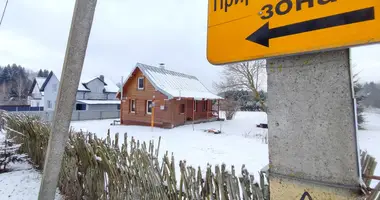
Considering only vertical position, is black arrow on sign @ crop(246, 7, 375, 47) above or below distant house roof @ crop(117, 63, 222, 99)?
below

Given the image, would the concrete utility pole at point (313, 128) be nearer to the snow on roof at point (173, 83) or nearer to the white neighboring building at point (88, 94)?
the snow on roof at point (173, 83)

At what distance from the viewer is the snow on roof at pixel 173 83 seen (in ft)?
54.3

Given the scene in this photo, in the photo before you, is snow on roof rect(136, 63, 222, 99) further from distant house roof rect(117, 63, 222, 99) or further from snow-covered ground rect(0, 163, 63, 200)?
snow-covered ground rect(0, 163, 63, 200)

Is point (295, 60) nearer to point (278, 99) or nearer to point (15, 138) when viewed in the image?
point (278, 99)

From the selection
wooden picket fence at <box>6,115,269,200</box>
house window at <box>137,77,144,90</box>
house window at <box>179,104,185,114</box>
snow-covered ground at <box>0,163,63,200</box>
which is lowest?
snow-covered ground at <box>0,163,63,200</box>

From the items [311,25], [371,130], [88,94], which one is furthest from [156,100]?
[88,94]

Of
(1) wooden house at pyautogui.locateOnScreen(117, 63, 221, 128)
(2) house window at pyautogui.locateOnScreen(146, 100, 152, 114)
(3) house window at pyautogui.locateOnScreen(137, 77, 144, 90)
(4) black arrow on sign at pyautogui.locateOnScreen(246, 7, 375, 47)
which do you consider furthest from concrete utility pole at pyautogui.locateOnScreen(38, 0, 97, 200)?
(3) house window at pyautogui.locateOnScreen(137, 77, 144, 90)

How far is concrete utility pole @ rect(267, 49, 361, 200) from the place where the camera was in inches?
38.7

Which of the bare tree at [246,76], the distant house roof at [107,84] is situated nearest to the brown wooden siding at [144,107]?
the bare tree at [246,76]

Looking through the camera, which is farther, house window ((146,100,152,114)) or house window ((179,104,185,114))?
house window ((179,104,185,114))

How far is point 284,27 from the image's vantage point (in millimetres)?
1095

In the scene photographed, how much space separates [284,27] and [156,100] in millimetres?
15971

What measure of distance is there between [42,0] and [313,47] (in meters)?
5.91

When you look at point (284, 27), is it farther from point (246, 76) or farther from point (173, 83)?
point (246, 76)
